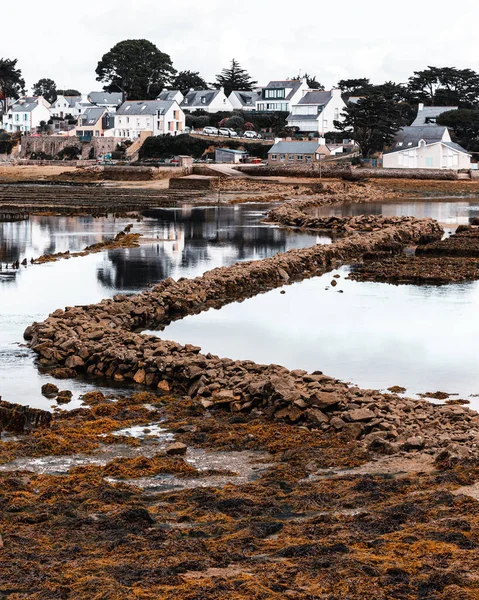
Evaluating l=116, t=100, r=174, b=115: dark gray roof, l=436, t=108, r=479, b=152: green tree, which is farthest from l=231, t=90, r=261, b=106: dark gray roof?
l=436, t=108, r=479, b=152: green tree

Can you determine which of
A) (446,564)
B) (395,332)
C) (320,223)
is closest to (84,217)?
(320,223)

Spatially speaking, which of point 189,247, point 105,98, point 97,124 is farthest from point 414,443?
point 105,98

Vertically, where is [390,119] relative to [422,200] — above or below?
above

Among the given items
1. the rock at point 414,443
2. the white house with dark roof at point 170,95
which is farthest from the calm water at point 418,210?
the white house with dark roof at point 170,95

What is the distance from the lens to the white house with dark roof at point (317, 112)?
117 meters

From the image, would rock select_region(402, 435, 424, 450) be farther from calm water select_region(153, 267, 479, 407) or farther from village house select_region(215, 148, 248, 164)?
village house select_region(215, 148, 248, 164)

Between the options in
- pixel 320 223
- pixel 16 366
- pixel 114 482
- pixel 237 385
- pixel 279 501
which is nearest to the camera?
pixel 279 501

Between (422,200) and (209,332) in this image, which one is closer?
(209,332)

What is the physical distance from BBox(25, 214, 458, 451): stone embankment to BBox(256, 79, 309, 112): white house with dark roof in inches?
3938

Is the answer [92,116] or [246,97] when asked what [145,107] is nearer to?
[92,116]

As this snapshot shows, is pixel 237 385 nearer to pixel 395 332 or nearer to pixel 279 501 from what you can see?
pixel 279 501

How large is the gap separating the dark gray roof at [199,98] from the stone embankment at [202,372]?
101469 mm

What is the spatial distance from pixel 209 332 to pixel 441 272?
12.5 m

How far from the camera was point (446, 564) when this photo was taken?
8688mm
